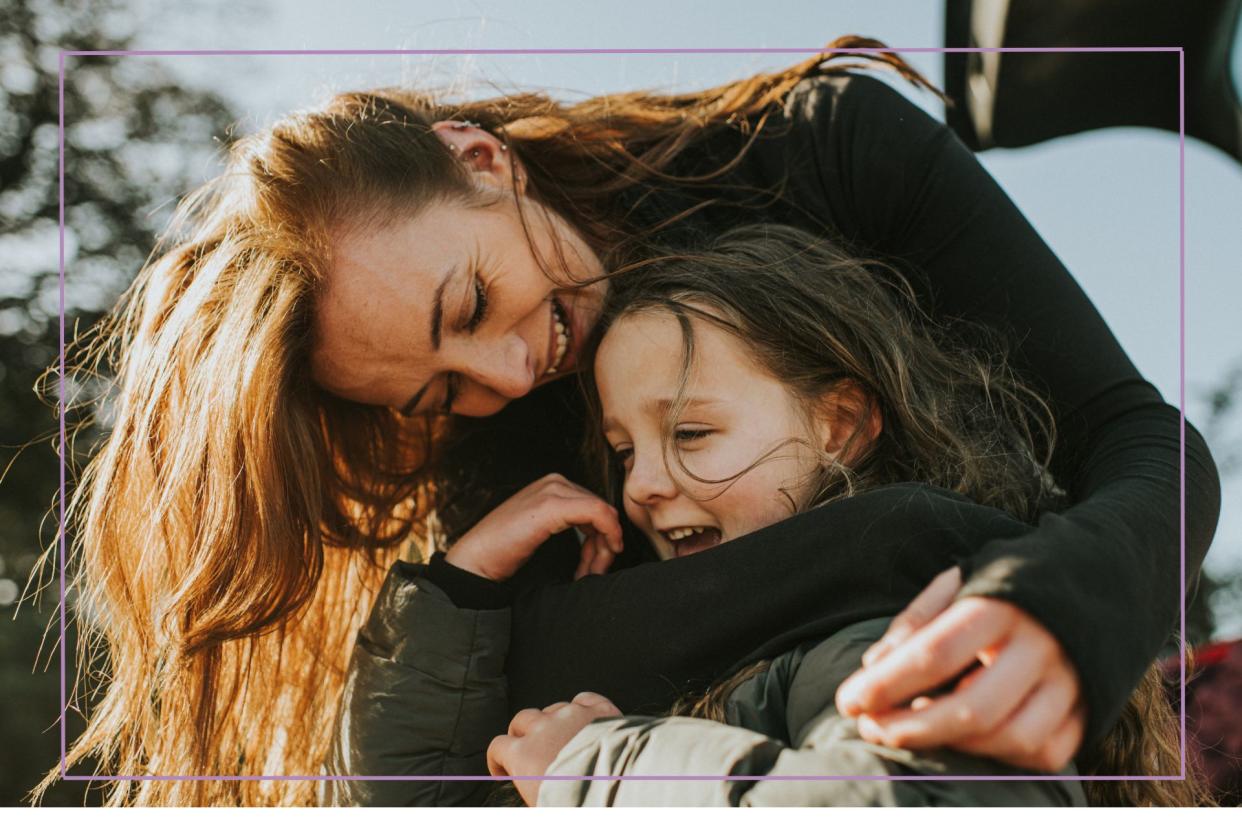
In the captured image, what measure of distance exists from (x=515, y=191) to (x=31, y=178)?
1.15 meters

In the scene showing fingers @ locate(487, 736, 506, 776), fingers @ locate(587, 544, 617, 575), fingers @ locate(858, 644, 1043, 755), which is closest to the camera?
fingers @ locate(858, 644, 1043, 755)

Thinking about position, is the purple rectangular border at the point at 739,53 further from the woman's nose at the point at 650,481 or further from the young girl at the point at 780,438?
the woman's nose at the point at 650,481

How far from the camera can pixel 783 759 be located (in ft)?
2.47

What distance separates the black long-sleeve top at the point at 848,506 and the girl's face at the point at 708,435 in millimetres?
85

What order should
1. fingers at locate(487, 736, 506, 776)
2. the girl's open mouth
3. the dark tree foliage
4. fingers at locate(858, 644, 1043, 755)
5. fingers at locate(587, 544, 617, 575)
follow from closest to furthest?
fingers at locate(858, 644, 1043, 755)
fingers at locate(487, 736, 506, 776)
the girl's open mouth
fingers at locate(587, 544, 617, 575)
the dark tree foliage

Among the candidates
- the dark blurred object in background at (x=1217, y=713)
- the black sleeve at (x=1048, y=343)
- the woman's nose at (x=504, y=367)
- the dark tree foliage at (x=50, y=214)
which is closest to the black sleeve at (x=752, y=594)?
the black sleeve at (x=1048, y=343)

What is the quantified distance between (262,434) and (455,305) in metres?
0.26

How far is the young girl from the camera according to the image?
2.89 ft

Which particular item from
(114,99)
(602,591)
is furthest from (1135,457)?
(114,99)

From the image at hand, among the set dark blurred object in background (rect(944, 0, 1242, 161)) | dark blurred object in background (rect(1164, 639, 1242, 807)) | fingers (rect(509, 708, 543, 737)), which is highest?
dark blurred object in background (rect(944, 0, 1242, 161))

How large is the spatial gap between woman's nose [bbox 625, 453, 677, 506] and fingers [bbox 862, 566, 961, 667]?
1.17ft

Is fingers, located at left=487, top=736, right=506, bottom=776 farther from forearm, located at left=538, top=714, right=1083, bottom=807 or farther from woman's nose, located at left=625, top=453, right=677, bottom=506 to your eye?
woman's nose, located at left=625, top=453, right=677, bottom=506

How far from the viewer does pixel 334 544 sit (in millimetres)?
1354

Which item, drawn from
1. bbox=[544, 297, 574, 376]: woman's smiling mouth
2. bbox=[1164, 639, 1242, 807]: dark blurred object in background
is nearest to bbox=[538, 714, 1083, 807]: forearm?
bbox=[544, 297, 574, 376]: woman's smiling mouth
